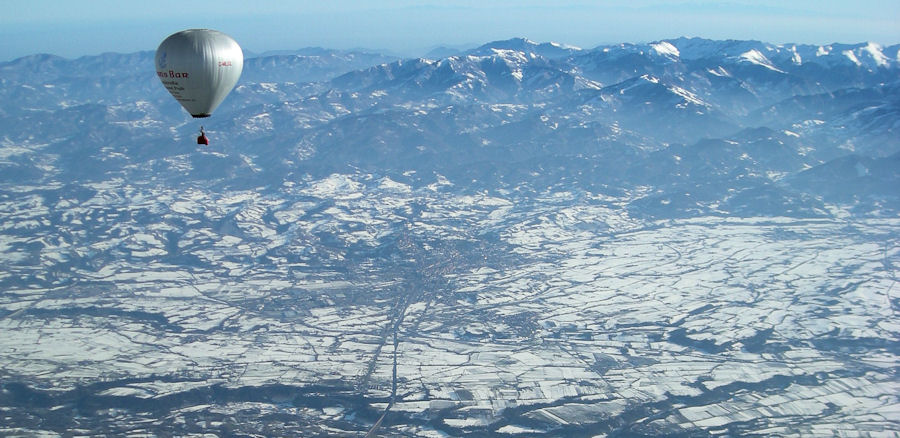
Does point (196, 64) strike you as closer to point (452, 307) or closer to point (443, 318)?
point (443, 318)

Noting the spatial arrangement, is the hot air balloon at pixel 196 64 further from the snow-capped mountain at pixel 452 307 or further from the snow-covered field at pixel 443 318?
the snow-covered field at pixel 443 318

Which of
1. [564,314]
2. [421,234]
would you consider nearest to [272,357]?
[564,314]

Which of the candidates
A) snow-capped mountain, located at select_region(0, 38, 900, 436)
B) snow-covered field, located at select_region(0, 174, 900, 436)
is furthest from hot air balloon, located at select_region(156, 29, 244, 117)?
snow-covered field, located at select_region(0, 174, 900, 436)

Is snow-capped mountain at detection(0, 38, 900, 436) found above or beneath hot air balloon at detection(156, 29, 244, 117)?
beneath

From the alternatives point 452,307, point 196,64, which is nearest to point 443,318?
point 452,307

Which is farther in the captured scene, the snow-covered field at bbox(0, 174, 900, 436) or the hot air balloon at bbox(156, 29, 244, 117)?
the snow-covered field at bbox(0, 174, 900, 436)

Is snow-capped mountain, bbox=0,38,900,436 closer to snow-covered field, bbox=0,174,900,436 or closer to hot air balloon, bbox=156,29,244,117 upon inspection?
snow-covered field, bbox=0,174,900,436

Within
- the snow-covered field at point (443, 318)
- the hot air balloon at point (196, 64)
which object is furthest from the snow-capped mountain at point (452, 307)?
the hot air balloon at point (196, 64)

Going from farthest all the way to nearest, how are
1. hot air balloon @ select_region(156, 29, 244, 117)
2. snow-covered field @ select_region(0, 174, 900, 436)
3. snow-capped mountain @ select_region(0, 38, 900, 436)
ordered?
snow-covered field @ select_region(0, 174, 900, 436), snow-capped mountain @ select_region(0, 38, 900, 436), hot air balloon @ select_region(156, 29, 244, 117)

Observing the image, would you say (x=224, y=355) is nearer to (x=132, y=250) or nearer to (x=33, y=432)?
(x=33, y=432)
